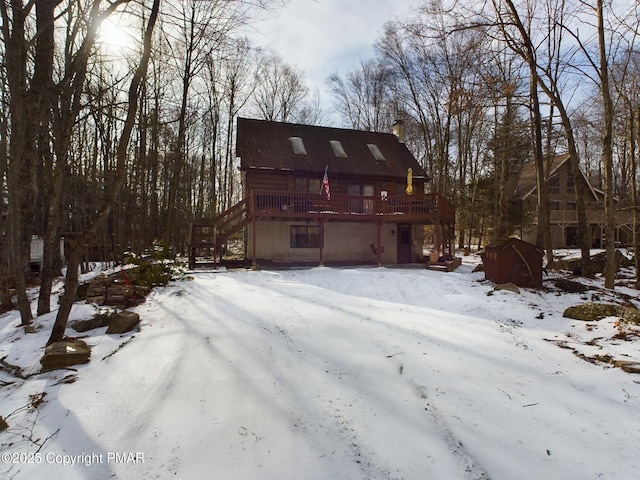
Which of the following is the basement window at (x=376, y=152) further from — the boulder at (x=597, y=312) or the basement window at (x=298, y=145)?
the boulder at (x=597, y=312)

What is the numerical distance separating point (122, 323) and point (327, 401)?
14.5 ft

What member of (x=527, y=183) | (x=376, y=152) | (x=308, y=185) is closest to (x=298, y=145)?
(x=308, y=185)

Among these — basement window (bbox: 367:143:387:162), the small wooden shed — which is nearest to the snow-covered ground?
the small wooden shed

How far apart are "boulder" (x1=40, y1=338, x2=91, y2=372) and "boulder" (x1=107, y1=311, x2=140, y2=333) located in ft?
3.20

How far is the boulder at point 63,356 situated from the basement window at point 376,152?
1744cm

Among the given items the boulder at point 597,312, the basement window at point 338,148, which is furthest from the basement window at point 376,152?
the boulder at point 597,312

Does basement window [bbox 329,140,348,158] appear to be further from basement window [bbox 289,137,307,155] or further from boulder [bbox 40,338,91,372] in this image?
boulder [bbox 40,338,91,372]

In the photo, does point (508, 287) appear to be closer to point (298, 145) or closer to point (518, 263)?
point (518, 263)

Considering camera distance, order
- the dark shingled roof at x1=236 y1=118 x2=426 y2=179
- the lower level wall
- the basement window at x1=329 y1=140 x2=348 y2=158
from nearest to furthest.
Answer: the lower level wall < the dark shingled roof at x1=236 y1=118 x2=426 y2=179 < the basement window at x1=329 y1=140 x2=348 y2=158

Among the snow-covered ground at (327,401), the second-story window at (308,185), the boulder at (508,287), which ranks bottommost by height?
the snow-covered ground at (327,401)

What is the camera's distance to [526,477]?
267 centimetres

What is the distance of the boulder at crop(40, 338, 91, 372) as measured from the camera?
4.71m

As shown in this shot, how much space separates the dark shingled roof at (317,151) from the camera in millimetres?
17312

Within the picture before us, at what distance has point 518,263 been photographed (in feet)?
33.6
